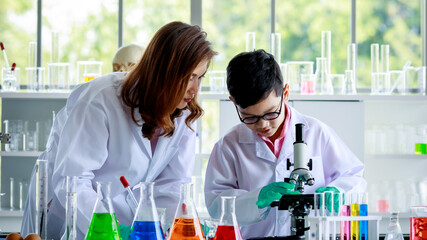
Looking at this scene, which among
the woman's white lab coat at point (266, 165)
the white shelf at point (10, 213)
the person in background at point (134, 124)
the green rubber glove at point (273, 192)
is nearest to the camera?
the green rubber glove at point (273, 192)

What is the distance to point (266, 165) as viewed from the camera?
2.50 m

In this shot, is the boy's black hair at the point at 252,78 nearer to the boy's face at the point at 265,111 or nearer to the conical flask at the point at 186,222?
the boy's face at the point at 265,111

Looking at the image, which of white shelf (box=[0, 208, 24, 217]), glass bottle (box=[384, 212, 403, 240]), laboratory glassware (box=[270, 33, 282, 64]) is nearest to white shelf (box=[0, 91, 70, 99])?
white shelf (box=[0, 208, 24, 217])

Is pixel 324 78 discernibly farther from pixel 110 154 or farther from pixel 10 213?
pixel 110 154

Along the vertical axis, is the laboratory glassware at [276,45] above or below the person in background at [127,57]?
above

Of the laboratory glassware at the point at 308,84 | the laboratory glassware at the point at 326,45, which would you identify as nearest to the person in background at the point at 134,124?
the laboratory glassware at the point at 308,84

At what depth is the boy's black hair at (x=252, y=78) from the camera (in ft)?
7.25

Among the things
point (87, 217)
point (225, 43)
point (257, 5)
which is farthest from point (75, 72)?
point (87, 217)

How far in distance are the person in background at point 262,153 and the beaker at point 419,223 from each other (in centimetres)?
46

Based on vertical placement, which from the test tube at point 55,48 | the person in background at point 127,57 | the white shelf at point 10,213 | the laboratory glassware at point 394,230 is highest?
the test tube at point 55,48

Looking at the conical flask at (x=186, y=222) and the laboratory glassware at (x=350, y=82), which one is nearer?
the conical flask at (x=186, y=222)

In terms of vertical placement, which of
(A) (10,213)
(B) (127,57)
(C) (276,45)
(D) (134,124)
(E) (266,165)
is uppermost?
(C) (276,45)

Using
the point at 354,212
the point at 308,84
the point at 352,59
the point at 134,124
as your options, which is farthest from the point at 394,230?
the point at 352,59

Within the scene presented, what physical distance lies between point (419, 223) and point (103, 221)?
0.82 m
